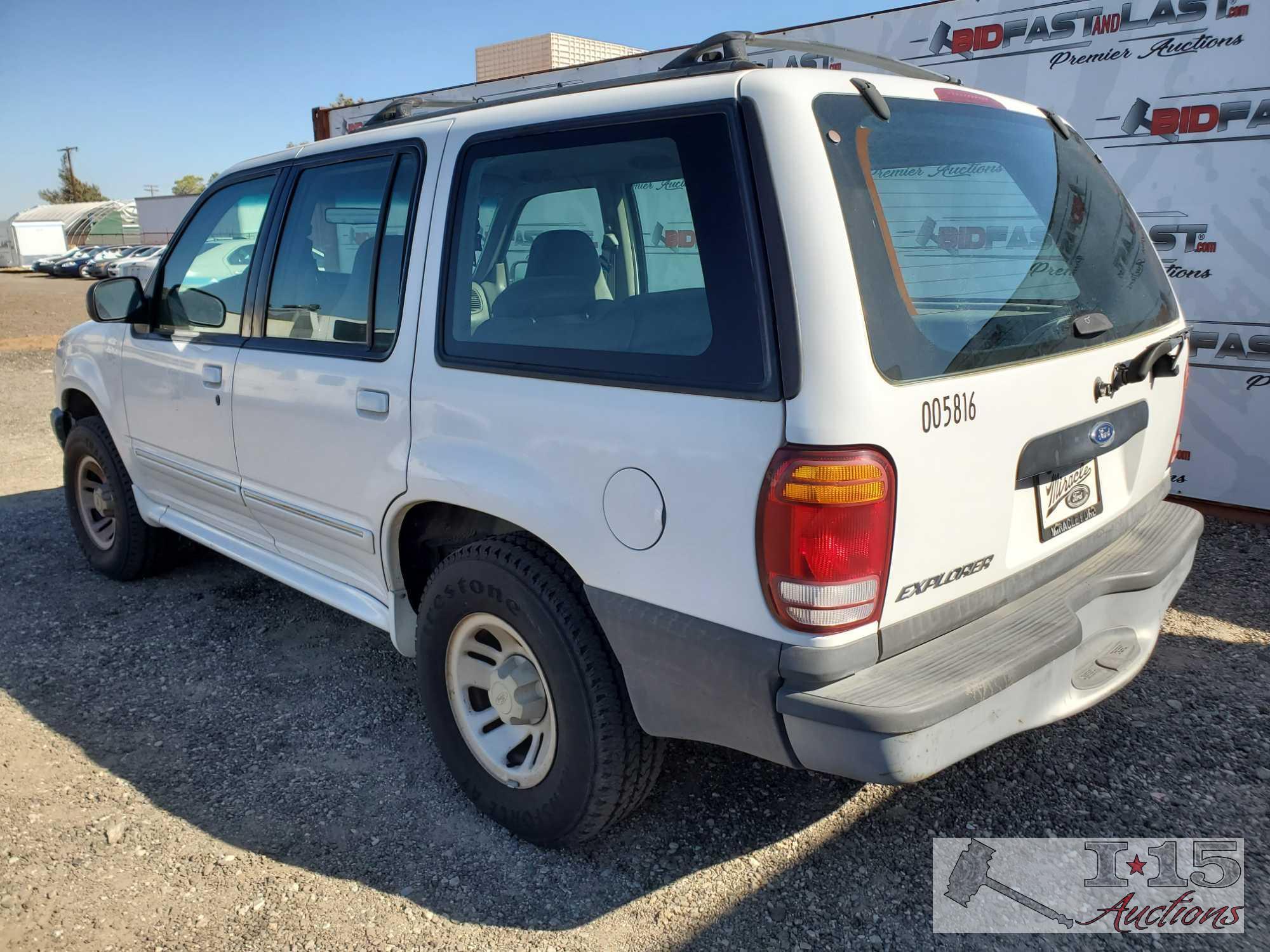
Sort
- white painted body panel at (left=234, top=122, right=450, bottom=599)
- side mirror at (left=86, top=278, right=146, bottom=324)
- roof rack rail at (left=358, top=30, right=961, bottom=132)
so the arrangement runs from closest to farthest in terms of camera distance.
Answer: roof rack rail at (left=358, top=30, right=961, bottom=132) < white painted body panel at (left=234, top=122, right=450, bottom=599) < side mirror at (left=86, top=278, right=146, bottom=324)

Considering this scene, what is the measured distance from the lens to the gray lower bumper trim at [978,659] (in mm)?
1910

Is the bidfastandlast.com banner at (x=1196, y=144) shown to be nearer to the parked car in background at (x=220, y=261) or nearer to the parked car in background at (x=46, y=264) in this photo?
the parked car in background at (x=220, y=261)

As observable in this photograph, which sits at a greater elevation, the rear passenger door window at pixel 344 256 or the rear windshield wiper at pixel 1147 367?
the rear passenger door window at pixel 344 256

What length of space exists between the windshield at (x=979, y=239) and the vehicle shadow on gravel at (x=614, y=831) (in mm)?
1387

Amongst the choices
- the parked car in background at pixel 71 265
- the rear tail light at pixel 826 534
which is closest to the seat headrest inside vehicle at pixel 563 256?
the rear tail light at pixel 826 534

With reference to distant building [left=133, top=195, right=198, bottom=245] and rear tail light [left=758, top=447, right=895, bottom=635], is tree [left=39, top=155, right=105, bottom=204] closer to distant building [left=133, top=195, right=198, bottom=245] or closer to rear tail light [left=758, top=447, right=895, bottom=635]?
distant building [left=133, top=195, right=198, bottom=245]

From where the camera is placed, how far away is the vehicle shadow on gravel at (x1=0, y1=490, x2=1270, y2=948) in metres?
2.49

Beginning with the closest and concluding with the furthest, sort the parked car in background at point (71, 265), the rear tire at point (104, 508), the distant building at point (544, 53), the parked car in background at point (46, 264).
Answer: the rear tire at point (104, 508) < the distant building at point (544, 53) < the parked car in background at point (71, 265) < the parked car in background at point (46, 264)

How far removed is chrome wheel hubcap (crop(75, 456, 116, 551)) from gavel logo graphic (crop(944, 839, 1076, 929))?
419cm

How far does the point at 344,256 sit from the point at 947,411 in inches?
81.0

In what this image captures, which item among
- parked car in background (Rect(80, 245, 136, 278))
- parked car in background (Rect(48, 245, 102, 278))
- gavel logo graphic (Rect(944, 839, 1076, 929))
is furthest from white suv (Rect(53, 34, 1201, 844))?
parked car in background (Rect(48, 245, 102, 278))

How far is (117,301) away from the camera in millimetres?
3885

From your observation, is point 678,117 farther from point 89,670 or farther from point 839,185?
point 89,670

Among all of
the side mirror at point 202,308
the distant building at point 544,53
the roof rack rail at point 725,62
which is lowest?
the side mirror at point 202,308
